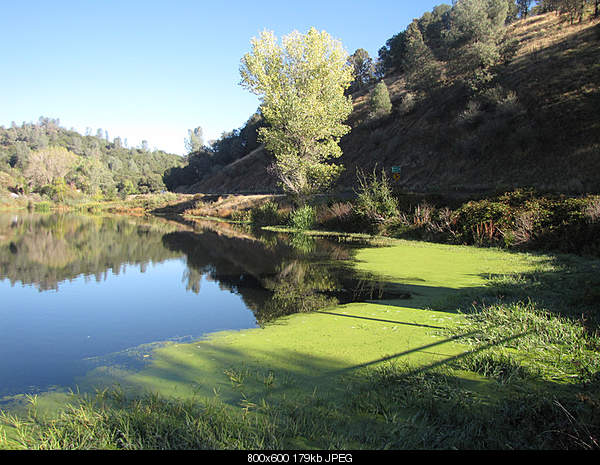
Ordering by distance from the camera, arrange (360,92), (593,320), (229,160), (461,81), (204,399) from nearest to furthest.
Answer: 1. (204,399)
2. (593,320)
3. (461,81)
4. (360,92)
5. (229,160)

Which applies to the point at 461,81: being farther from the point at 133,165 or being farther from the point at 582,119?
the point at 133,165

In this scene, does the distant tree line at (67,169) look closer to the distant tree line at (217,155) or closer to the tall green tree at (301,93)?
the distant tree line at (217,155)

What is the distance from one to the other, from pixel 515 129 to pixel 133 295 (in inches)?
1301

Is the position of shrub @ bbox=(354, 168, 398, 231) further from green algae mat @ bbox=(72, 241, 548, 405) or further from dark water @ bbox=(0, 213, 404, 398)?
green algae mat @ bbox=(72, 241, 548, 405)

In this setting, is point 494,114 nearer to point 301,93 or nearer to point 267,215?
point 301,93

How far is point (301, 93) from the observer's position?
1008 inches

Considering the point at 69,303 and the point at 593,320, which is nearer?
the point at 593,320

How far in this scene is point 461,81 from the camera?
43281mm

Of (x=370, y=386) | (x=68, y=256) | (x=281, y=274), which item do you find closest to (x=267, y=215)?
(x=68, y=256)

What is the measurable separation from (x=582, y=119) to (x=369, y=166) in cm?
2055

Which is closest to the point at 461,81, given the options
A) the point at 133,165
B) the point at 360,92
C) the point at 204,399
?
the point at 360,92

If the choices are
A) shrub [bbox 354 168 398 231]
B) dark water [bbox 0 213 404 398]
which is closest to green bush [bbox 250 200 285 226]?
shrub [bbox 354 168 398 231]

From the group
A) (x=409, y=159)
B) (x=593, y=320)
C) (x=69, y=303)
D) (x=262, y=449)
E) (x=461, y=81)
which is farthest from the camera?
(x=461, y=81)

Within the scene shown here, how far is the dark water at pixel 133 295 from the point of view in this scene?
5293mm
